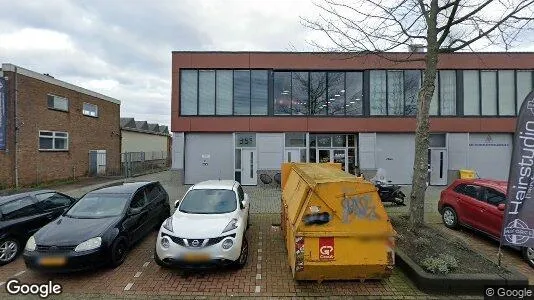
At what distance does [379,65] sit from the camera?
16.9 meters

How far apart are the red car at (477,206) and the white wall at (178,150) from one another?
1247 centimetres

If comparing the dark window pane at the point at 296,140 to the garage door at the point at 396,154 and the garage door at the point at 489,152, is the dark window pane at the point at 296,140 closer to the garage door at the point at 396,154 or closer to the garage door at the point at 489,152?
the garage door at the point at 396,154

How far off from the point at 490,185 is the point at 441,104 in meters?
10.9

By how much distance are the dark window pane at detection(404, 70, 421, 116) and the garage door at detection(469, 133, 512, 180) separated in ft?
12.1

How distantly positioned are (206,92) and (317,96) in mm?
6092

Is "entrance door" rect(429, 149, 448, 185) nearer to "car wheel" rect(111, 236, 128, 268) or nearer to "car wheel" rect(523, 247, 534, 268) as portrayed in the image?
"car wheel" rect(523, 247, 534, 268)

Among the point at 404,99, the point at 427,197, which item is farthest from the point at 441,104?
the point at 427,197

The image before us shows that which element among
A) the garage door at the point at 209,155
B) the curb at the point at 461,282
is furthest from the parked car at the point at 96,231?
the garage door at the point at 209,155

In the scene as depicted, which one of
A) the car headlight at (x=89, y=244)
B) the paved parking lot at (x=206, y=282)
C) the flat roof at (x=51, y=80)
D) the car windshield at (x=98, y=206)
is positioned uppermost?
the flat roof at (x=51, y=80)

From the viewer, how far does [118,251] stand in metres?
6.00

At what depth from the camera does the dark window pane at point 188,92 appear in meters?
16.8

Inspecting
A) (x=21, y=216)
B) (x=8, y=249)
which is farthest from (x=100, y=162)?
(x=8, y=249)

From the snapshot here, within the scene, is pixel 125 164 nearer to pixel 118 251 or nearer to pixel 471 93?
pixel 118 251

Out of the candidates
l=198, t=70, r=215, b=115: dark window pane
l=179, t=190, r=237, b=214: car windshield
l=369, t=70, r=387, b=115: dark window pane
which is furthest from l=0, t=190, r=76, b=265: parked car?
l=369, t=70, r=387, b=115: dark window pane
